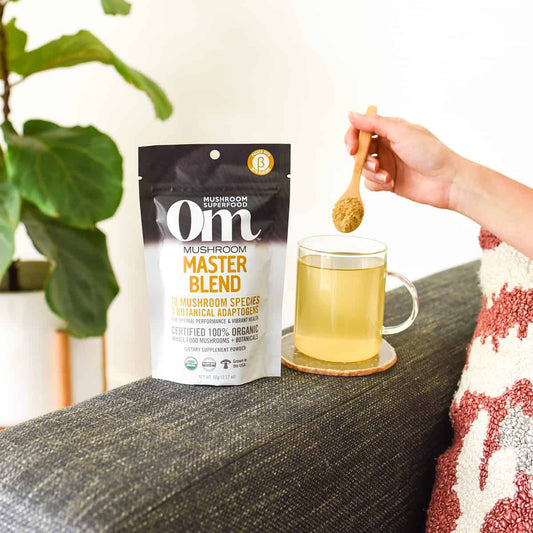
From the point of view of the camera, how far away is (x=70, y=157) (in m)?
0.45

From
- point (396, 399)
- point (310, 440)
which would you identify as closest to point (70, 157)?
point (310, 440)

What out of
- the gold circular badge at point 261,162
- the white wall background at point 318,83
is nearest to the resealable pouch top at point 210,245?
the gold circular badge at point 261,162

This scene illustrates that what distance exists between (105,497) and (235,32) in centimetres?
122

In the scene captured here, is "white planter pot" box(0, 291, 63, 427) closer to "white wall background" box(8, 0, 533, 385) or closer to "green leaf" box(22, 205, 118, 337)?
"green leaf" box(22, 205, 118, 337)

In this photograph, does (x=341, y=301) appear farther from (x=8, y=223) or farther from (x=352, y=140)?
(x=8, y=223)

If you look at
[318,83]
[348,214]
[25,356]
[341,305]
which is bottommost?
[25,356]

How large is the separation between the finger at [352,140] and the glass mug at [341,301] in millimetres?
118

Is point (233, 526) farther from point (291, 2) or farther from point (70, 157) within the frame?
point (291, 2)

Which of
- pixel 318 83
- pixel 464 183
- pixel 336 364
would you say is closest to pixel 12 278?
→ pixel 336 364

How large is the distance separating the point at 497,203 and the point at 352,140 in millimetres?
190

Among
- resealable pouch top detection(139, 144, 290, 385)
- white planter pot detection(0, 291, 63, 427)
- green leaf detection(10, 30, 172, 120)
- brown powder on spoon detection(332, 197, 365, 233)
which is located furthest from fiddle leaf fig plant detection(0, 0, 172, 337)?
white planter pot detection(0, 291, 63, 427)

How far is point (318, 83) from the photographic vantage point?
142 centimetres

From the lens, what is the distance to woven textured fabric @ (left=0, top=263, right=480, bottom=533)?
1.69ft

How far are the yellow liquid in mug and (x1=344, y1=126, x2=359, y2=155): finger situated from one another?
148mm
